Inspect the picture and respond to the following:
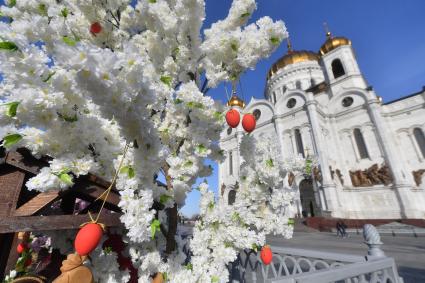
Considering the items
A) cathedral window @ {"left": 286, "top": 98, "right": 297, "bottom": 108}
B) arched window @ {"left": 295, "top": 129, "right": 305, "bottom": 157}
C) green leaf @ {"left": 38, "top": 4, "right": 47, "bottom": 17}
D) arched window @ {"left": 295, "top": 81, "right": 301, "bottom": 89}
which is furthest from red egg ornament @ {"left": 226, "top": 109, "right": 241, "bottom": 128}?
arched window @ {"left": 295, "top": 81, "right": 301, "bottom": 89}

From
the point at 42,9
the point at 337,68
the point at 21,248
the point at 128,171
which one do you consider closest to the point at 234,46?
the point at 128,171

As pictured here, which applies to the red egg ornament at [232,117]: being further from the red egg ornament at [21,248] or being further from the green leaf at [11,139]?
the red egg ornament at [21,248]

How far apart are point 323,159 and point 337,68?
577 inches

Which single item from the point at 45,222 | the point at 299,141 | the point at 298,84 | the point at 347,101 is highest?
the point at 298,84

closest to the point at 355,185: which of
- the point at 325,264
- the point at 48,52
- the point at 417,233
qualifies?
the point at 417,233

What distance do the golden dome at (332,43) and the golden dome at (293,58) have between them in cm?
625

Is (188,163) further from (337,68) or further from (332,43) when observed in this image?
(332,43)

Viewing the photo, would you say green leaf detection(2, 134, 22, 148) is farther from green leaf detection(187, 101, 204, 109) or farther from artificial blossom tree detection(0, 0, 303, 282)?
green leaf detection(187, 101, 204, 109)

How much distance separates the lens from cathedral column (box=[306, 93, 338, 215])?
2194 centimetres

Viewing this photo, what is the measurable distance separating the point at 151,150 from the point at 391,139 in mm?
28271

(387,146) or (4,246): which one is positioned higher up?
(387,146)

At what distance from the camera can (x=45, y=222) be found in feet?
5.61

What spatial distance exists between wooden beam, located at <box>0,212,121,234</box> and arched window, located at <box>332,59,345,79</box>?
34.1m

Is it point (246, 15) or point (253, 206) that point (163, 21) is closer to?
point (246, 15)
